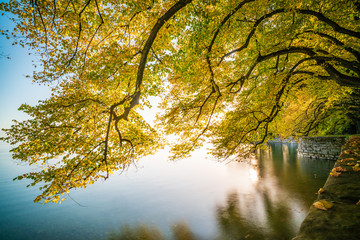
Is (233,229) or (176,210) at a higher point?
(233,229)

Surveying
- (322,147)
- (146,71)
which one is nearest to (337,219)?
(146,71)

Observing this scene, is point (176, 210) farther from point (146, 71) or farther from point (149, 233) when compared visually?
point (146, 71)

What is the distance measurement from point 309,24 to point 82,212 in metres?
17.1

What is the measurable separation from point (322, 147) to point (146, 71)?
22251 millimetres

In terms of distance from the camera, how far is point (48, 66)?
552cm

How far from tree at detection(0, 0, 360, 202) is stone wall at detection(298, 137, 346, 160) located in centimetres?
1332

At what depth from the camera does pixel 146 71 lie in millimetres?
5895

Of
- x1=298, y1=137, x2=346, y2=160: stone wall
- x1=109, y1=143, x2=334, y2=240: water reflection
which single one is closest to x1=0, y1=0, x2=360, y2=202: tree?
x1=109, y1=143, x2=334, y2=240: water reflection

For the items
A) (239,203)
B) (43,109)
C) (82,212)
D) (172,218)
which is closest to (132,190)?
(82,212)

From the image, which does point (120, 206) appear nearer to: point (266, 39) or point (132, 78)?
point (132, 78)

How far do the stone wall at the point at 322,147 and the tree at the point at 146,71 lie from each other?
43.7 feet

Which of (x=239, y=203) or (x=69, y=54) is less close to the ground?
(x=69, y=54)

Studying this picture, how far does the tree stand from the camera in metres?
4.47

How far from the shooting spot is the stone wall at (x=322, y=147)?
17.0 m
